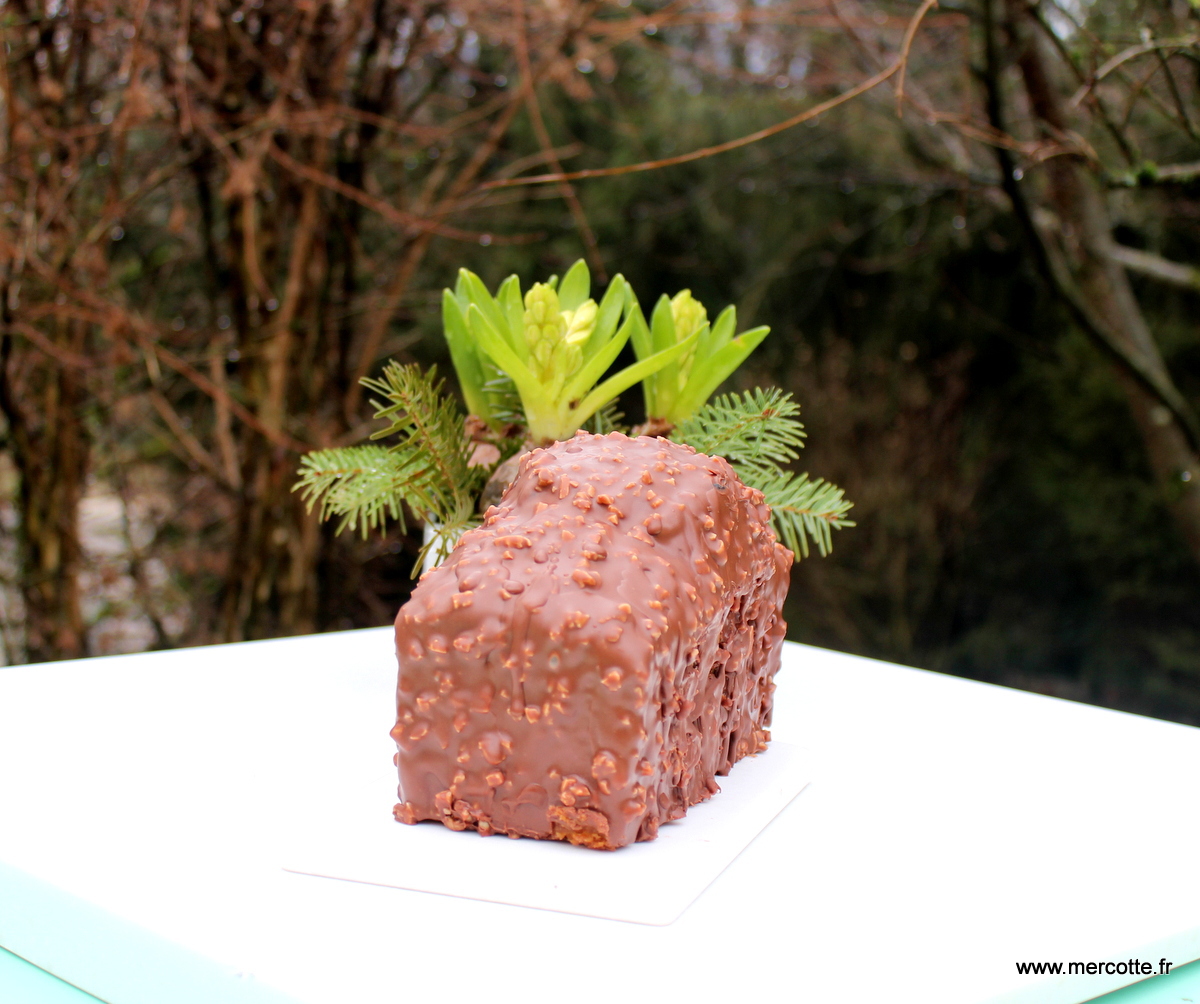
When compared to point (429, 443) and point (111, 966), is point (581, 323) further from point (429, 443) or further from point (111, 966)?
point (111, 966)

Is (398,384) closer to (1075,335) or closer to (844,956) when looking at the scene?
(844,956)

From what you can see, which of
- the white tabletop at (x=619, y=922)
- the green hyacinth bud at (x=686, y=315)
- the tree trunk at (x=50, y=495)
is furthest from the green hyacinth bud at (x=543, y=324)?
the tree trunk at (x=50, y=495)

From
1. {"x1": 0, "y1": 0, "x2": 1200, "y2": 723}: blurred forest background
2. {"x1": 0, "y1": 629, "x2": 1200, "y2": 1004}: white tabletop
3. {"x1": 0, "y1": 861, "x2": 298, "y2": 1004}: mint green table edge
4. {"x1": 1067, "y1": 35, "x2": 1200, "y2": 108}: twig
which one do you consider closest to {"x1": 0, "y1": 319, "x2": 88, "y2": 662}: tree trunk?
A: {"x1": 0, "y1": 0, "x2": 1200, "y2": 723}: blurred forest background

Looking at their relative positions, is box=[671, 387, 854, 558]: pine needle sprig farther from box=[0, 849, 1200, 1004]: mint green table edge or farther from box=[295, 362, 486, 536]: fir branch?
box=[0, 849, 1200, 1004]: mint green table edge

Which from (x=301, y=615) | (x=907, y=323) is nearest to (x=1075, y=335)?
(x=907, y=323)

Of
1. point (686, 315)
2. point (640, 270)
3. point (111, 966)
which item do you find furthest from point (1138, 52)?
point (640, 270)

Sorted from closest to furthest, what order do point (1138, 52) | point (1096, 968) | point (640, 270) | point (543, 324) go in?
point (1096, 968) → point (543, 324) → point (1138, 52) → point (640, 270)
